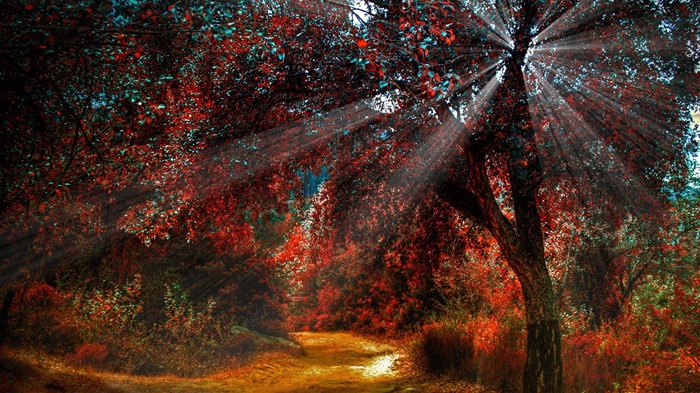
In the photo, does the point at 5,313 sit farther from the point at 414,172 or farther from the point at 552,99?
the point at 552,99

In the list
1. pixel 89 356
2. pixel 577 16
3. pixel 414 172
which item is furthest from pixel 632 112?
pixel 89 356

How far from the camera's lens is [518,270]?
24.1 ft

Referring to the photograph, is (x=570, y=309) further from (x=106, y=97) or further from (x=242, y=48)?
(x=106, y=97)

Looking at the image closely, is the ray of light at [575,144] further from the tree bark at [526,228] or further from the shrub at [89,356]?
the shrub at [89,356]

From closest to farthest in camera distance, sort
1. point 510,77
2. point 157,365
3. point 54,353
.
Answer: point 510,77
point 54,353
point 157,365

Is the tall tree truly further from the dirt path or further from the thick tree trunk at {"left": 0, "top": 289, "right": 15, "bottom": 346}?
the thick tree trunk at {"left": 0, "top": 289, "right": 15, "bottom": 346}

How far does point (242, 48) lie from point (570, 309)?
11.7 metres

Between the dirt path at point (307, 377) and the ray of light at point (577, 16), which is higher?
the ray of light at point (577, 16)

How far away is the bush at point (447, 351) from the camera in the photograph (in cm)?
1038

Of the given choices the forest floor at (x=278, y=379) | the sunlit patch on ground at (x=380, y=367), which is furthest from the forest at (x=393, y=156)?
the sunlit patch on ground at (x=380, y=367)

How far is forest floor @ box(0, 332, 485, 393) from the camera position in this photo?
28.7 feet

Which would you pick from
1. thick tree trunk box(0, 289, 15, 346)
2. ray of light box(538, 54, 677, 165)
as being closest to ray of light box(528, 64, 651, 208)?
ray of light box(538, 54, 677, 165)

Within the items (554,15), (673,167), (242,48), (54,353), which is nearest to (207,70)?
(242,48)

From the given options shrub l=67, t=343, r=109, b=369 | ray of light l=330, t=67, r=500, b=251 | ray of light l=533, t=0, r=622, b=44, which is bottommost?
shrub l=67, t=343, r=109, b=369
